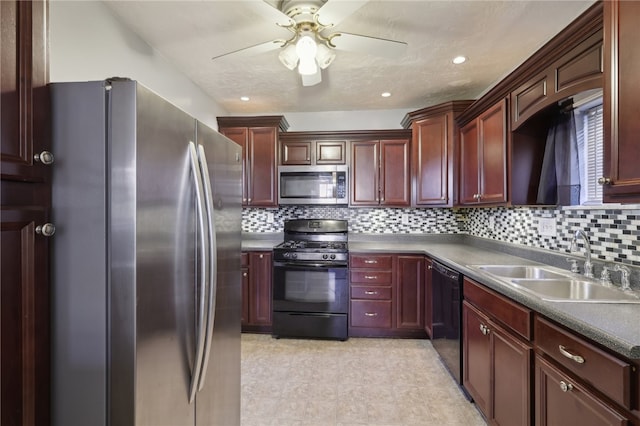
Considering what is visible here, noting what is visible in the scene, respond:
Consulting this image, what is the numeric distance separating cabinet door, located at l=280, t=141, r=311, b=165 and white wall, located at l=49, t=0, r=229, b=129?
133cm

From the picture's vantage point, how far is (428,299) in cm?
300

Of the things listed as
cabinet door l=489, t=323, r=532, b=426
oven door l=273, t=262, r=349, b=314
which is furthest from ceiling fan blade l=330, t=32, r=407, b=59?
oven door l=273, t=262, r=349, b=314

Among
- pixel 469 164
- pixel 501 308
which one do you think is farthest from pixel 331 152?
pixel 501 308

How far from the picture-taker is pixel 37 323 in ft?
2.65

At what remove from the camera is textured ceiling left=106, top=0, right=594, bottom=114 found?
6.11 feet

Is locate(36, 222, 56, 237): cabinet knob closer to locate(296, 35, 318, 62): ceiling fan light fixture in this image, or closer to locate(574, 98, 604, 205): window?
locate(296, 35, 318, 62): ceiling fan light fixture

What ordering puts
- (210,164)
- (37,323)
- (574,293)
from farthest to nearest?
1. (574,293)
2. (210,164)
3. (37,323)

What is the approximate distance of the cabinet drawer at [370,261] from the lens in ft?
10.2

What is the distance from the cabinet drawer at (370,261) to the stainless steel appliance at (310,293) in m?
0.10

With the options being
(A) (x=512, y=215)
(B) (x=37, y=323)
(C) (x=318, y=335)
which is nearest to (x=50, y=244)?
(B) (x=37, y=323)

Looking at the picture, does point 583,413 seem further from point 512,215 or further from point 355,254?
point 355,254

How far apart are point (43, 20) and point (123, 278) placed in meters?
0.74

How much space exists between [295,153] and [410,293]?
1.99 m

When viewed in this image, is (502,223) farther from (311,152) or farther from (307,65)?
(307,65)
